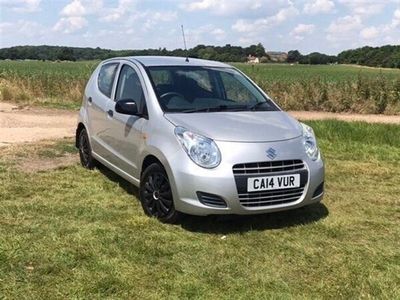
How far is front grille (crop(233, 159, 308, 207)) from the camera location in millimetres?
4793

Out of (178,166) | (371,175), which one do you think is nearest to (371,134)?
(371,175)

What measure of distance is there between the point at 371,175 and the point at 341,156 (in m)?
1.40

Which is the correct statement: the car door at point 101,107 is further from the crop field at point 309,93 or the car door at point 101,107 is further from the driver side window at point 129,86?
the crop field at point 309,93

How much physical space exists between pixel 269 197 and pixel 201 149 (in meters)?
0.78

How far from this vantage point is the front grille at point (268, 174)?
15.7 ft

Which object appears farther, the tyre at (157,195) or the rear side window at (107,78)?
the rear side window at (107,78)

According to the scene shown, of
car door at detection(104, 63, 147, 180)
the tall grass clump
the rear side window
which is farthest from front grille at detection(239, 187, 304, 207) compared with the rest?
A: the tall grass clump

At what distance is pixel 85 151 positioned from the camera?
7.64 metres

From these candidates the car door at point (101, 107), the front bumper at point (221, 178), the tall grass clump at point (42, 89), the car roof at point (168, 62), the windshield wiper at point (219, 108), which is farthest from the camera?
the tall grass clump at point (42, 89)

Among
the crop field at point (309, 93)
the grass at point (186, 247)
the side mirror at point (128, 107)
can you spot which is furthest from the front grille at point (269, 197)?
the crop field at point (309, 93)

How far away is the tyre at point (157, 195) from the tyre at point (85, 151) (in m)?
2.16

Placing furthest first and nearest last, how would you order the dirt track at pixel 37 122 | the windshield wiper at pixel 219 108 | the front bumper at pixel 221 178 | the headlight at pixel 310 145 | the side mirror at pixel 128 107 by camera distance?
the dirt track at pixel 37 122
the side mirror at pixel 128 107
the windshield wiper at pixel 219 108
the headlight at pixel 310 145
the front bumper at pixel 221 178

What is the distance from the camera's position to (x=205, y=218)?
17.9ft

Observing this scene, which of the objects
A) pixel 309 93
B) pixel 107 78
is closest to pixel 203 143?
pixel 107 78
